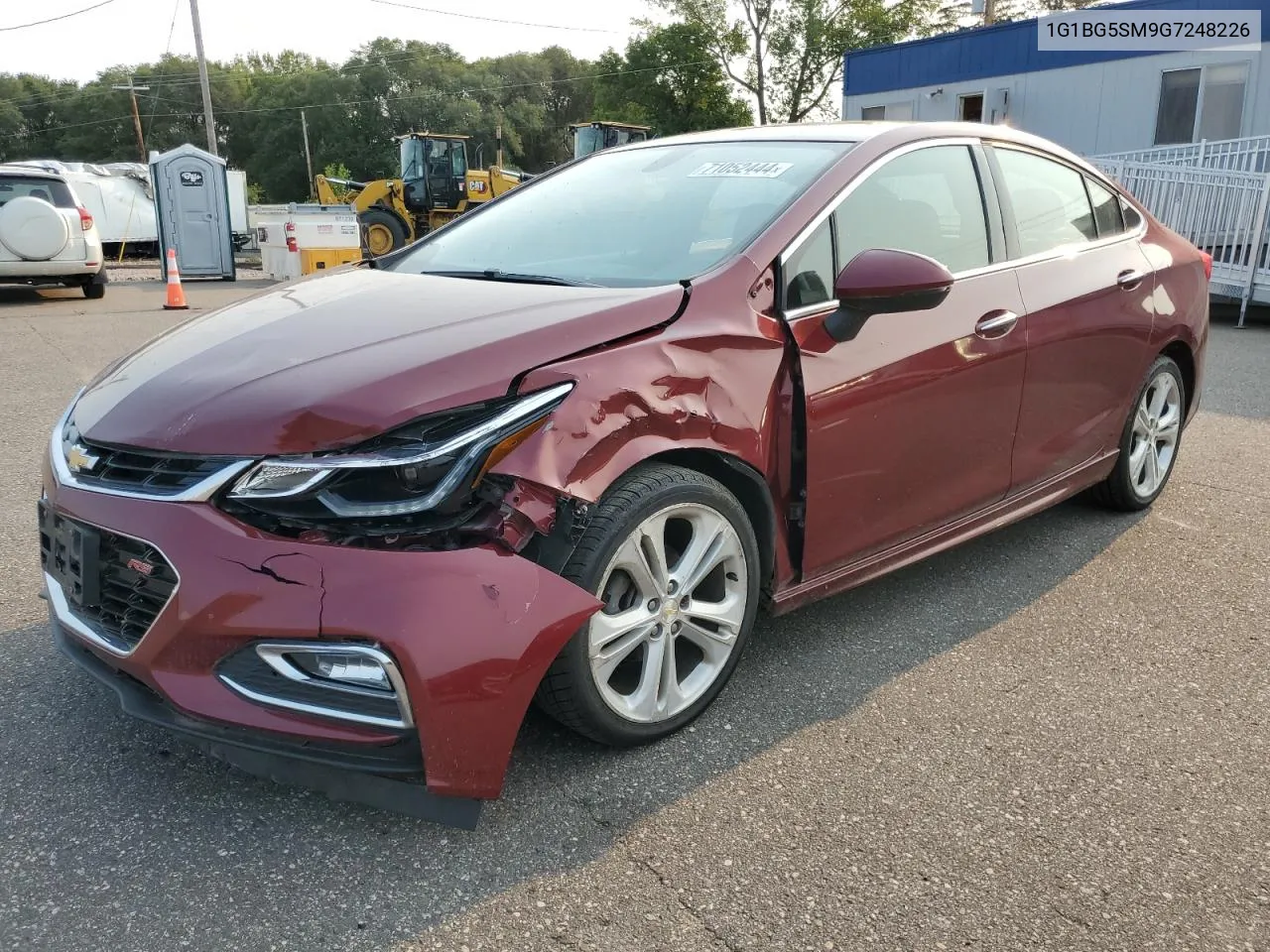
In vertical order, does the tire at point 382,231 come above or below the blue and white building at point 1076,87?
below

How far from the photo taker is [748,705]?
9.40 feet

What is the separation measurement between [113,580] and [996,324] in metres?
2.60

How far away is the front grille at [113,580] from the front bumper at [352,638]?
3 cm

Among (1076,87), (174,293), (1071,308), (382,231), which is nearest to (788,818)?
(1071,308)

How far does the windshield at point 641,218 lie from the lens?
2904mm

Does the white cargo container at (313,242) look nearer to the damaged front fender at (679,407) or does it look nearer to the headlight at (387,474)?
the damaged front fender at (679,407)

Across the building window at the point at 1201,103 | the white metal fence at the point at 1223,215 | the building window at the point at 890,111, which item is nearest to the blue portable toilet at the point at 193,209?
the building window at the point at 890,111

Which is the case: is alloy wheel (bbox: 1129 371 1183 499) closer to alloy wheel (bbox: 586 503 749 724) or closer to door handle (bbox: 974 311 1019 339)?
door handle (bbox: 974 311 1019 339)

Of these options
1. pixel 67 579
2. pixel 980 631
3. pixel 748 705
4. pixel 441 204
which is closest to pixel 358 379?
pixel 67 579

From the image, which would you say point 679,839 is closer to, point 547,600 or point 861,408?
point 547,600

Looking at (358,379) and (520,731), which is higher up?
(358,379)

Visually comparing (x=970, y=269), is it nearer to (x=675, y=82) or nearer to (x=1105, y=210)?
(x=1105, y=210)

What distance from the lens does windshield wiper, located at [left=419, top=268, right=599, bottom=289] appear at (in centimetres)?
284

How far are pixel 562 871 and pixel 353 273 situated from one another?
1983mm
